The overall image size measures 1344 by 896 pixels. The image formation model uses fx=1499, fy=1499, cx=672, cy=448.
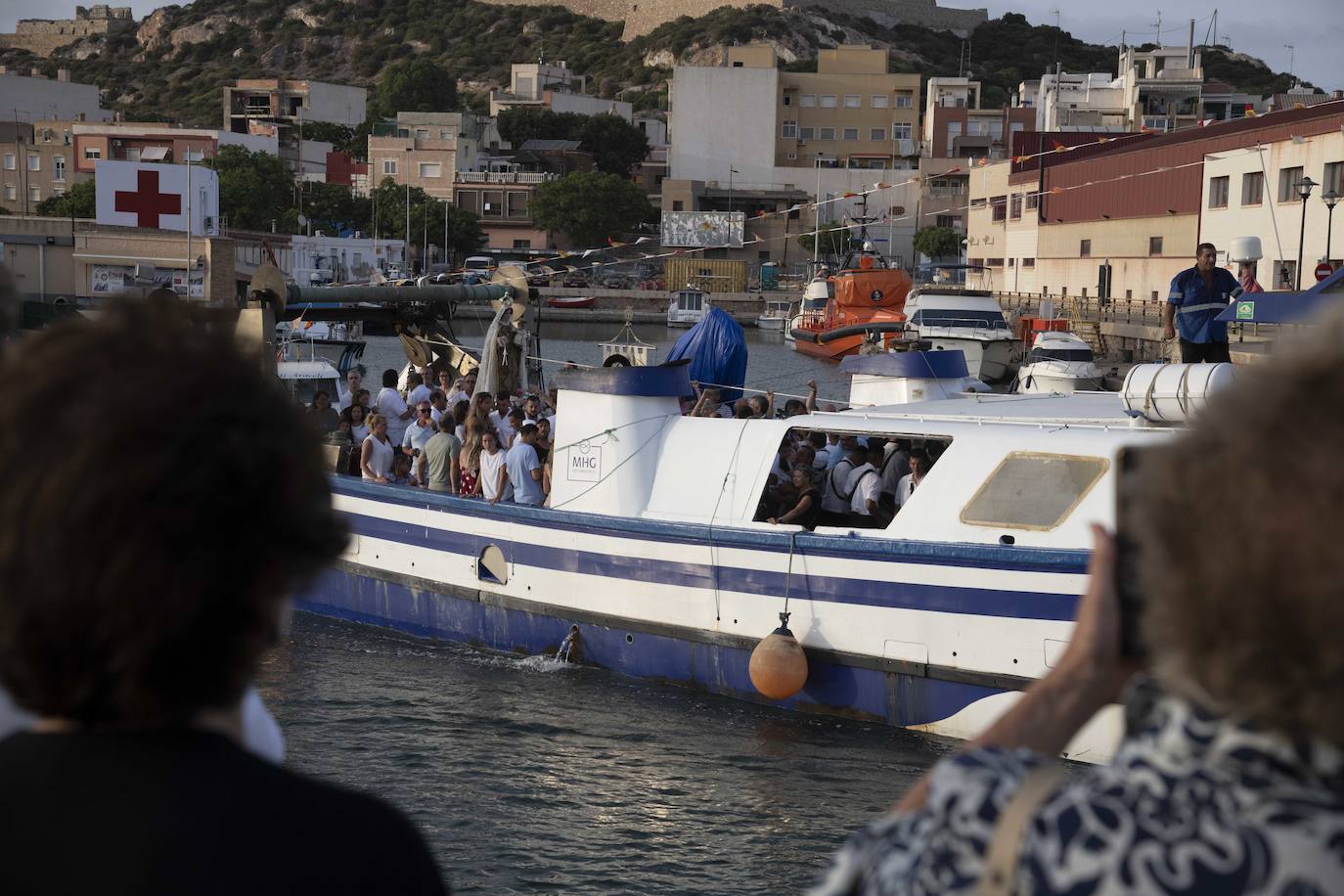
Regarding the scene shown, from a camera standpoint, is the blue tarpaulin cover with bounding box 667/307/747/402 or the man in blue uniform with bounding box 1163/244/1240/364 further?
the blue tarpaulin cover with bounding box 667/307/747/402

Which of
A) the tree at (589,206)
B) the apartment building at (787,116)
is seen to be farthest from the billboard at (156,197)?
the apartment building at (787,116)

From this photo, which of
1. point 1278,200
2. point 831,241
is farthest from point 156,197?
point 831,241

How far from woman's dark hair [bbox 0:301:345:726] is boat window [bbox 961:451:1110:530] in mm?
10248

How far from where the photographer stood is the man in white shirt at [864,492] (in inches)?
521

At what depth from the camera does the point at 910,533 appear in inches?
482

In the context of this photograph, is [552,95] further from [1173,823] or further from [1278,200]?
[1173,823]

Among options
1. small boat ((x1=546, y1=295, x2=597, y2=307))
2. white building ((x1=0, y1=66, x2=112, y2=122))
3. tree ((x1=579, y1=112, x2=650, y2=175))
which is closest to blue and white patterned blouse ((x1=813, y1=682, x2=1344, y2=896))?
small boat ((x1=546, y1=295, x2=597, y2=307))

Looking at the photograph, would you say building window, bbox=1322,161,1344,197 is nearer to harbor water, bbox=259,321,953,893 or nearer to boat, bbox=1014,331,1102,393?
boat, bbox=1014,331,1102,393

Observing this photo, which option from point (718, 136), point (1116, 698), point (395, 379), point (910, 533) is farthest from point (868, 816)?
point (718, 136)

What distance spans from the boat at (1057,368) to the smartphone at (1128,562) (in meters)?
24.8

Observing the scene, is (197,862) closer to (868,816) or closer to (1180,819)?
(1180,819)

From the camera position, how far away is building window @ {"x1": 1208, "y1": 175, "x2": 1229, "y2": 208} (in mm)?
46125

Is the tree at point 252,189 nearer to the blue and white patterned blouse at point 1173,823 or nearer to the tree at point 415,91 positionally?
the tree at point 415,91

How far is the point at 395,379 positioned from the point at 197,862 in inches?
797
